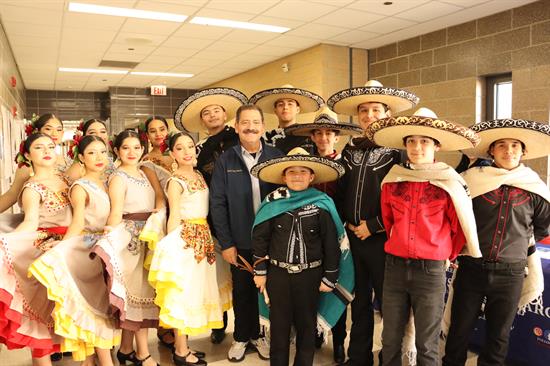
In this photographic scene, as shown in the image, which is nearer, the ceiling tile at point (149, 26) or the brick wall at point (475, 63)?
the brick wall at point (475, 63)

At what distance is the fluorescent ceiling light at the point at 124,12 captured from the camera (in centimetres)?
522

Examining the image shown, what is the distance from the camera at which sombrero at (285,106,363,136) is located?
9.36 feet

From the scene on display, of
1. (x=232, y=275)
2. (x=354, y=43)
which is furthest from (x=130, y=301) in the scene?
(x=354, y=43)

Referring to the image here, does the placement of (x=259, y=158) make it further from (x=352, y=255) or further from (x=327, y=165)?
(x=352, y=255)

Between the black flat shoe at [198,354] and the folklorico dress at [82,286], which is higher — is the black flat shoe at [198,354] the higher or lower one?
the lower one

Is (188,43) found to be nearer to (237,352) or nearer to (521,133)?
(237,352)

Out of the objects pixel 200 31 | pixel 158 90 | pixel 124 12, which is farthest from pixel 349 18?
Result: pixel 158 90

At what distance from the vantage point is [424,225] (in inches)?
89.8

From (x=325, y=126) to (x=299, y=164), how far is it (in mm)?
422

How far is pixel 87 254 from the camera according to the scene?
99.3 inches

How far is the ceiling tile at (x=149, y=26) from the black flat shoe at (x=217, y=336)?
4.16m

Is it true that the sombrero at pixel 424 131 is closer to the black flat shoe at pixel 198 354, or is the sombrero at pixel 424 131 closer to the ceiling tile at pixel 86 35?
the black flat shoe at pixel 198 354

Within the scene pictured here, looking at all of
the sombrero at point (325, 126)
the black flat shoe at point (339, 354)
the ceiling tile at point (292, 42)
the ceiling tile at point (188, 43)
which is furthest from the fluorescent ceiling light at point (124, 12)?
the black flat shoe at point (339, 354)

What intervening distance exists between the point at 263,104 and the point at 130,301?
5.65 ft
